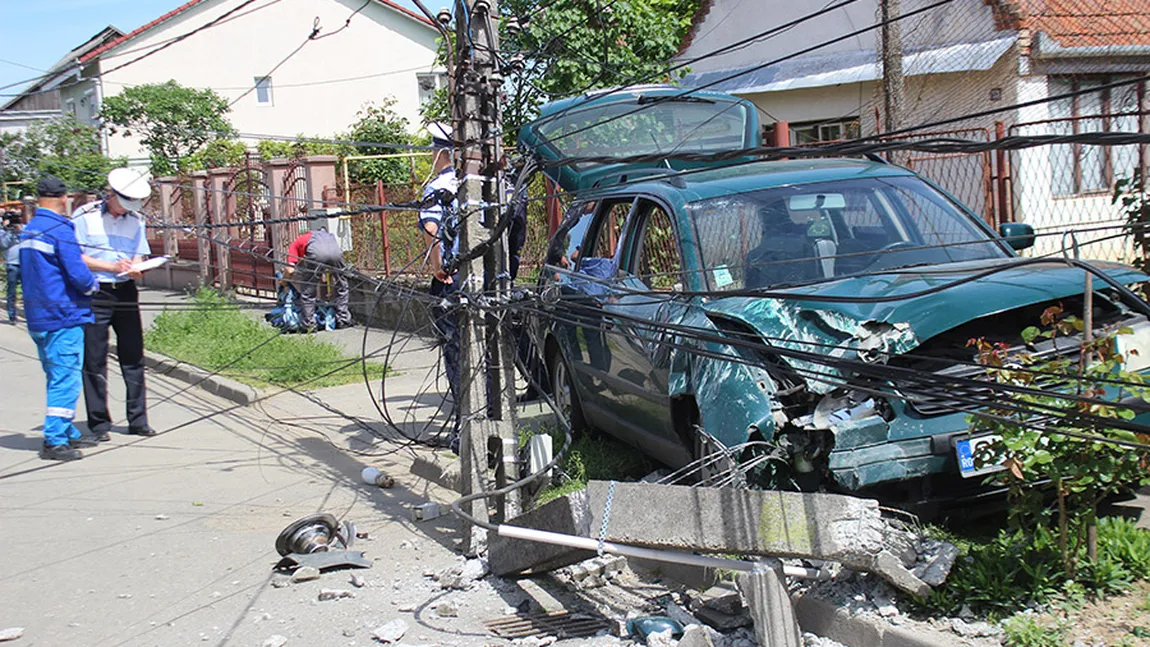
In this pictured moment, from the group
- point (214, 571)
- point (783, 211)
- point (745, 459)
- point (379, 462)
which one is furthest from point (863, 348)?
point (379, 462)

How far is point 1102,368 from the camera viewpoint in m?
4.18

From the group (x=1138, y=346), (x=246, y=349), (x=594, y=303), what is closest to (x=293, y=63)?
(x=246, y=349)

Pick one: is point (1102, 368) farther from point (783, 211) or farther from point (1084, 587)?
point (783, 211)

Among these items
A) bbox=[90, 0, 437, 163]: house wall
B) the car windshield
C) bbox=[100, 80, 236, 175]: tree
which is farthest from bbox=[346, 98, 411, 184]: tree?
the car windshield

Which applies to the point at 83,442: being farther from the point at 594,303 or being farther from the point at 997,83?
the point at 997,83

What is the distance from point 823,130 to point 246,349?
33.0 ft

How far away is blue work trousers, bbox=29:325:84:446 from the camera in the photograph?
8.43m

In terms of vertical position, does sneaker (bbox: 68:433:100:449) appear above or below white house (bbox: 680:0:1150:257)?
below

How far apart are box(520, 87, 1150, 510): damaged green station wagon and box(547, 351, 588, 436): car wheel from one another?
2cm

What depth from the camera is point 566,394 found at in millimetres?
7883

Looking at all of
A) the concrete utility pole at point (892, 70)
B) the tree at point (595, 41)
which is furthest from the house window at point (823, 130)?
the concrete utility pole at point (892, 70)

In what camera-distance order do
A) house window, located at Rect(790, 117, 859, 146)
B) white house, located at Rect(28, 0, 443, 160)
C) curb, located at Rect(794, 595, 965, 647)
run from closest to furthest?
curb, located at Rect(794, 595, 965, 647) → house window, located at Rect(790, 117, 859, 146) → white house, located at Rect(28, 0, 443, 160)

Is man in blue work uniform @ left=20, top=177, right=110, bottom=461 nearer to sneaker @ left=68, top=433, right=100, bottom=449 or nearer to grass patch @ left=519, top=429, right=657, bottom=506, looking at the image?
sneaker @ left=68, top=433, right=100, bottom=449

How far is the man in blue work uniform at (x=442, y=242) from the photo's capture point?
6.14m
